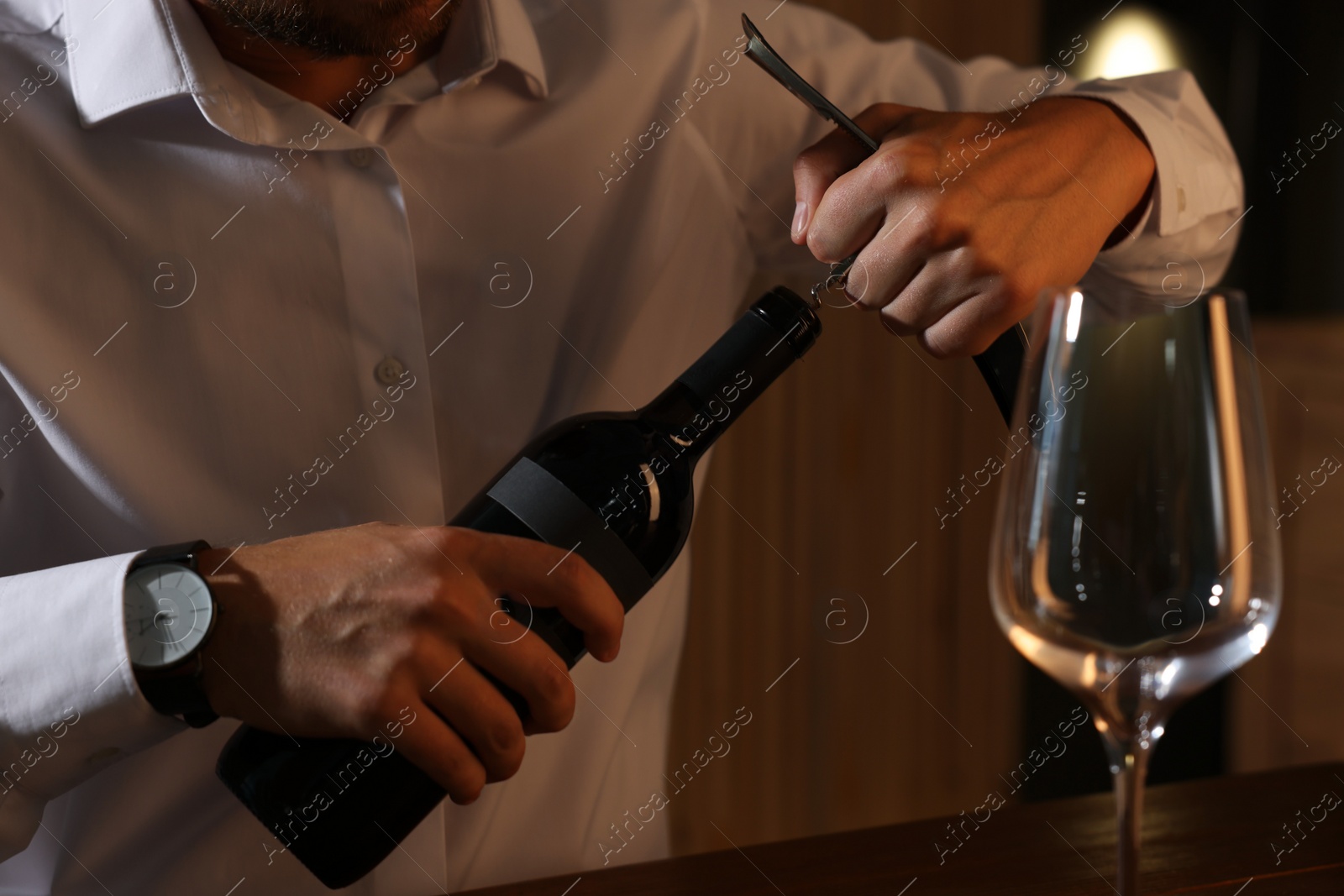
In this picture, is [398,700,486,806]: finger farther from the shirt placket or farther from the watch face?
the shirt placket

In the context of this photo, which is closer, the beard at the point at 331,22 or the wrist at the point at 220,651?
the wrist at the point at 220,651

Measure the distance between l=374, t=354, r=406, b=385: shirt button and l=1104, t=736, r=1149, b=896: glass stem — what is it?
0.57 metres

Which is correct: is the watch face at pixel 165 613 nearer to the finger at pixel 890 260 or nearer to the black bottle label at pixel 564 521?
the black bottle label at pixel 564 521

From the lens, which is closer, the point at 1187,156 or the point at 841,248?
the point at 841,248

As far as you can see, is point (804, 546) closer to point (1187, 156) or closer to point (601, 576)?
point (1187, 156)

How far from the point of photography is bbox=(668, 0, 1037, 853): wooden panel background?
1905 millimetres

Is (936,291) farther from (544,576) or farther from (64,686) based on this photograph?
(64,686)

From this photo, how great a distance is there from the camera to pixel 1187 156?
0.83m

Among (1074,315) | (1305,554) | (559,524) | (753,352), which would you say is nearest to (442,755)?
(559,524)

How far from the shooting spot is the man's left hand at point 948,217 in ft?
2.12

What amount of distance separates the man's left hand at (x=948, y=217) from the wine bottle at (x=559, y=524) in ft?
0.24

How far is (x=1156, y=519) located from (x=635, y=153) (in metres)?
0.68

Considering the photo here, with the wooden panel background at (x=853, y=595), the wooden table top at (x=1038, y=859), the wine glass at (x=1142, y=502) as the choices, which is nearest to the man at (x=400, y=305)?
the wooden table top at (x=1038, y=859)

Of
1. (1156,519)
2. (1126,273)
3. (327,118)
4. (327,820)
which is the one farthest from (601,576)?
(1126,273)
